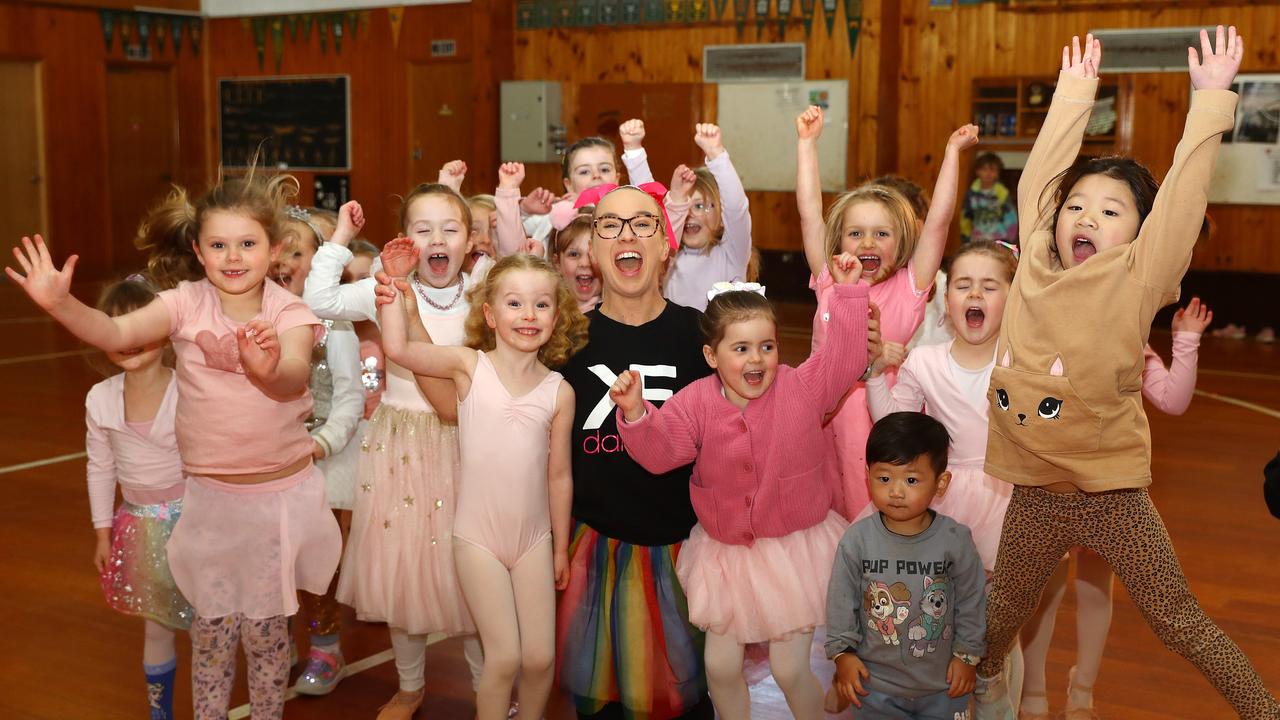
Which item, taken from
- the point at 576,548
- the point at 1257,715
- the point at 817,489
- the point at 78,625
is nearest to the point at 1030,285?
the point at 817,489

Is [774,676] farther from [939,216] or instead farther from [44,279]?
[44,279]

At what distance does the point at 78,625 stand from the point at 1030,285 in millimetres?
3365

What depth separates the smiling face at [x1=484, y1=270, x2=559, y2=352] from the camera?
9.70 ft

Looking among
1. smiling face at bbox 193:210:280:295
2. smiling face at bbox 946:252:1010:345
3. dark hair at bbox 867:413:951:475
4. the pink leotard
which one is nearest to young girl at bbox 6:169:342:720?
smiling face at bbox 193:210:280:295

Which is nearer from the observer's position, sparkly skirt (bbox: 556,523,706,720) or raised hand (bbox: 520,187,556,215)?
sparkly skirt (bbox: 556,523,706,720)

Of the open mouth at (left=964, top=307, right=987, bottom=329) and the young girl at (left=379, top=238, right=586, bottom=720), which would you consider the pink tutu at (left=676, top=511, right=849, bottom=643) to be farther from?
the open mouth at (left=964, top=307, right=987, bottom=329)

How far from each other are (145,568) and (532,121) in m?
11.0

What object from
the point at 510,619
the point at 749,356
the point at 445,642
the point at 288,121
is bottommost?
the point at 445,642

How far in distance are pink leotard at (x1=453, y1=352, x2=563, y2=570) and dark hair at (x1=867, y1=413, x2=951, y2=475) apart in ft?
2.63

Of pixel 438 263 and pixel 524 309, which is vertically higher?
pixel 438 263

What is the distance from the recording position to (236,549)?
2934 millimetres

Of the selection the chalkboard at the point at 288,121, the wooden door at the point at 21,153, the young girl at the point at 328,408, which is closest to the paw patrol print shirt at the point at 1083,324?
the young girl at the point at 328,408

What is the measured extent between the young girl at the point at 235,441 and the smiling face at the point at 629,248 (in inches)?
30.0

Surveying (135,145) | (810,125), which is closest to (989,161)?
(810,125)
